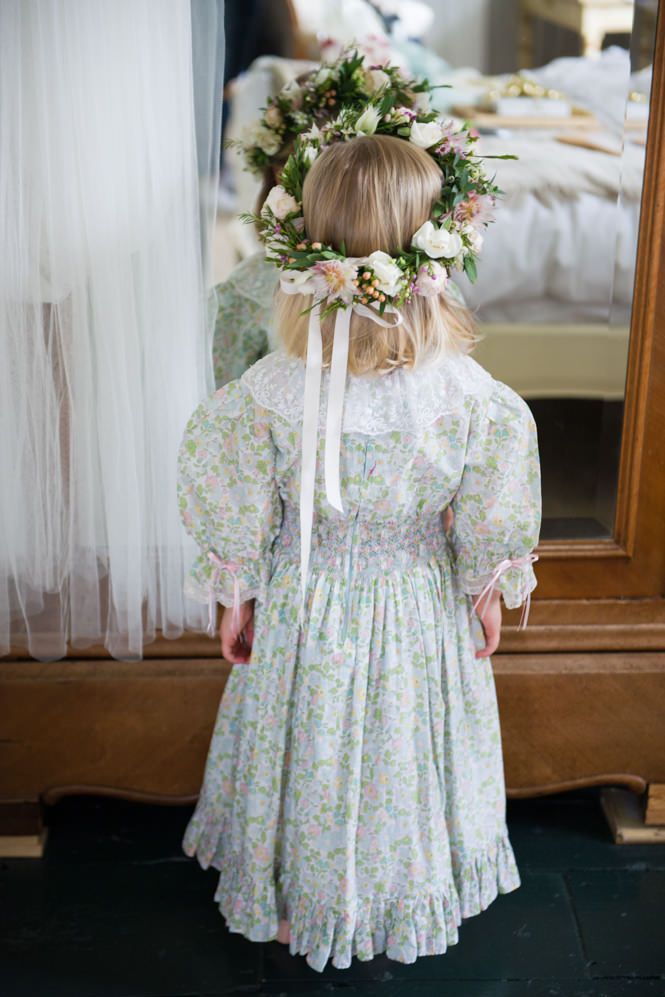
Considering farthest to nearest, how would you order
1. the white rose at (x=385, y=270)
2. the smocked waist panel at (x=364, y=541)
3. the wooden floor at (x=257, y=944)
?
the wooden floor at (x=257, y=944) → the smocked waist panel at (x=364, y=541) → the white rose at (x=385, y=270)

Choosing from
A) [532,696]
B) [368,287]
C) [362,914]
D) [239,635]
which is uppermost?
[368,287]

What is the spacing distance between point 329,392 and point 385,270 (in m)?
0.15

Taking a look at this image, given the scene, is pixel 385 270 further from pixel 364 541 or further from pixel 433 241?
pixel 364 541

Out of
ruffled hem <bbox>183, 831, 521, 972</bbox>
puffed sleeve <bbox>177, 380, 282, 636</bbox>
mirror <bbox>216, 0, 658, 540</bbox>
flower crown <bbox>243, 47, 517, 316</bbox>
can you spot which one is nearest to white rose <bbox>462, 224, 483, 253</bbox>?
flower crown <bbox>243, 47, 517, 316</bbox>

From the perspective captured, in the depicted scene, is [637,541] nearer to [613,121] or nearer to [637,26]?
[613,121]

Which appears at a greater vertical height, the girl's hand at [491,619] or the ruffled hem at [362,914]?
the girl's hand at [491,619]

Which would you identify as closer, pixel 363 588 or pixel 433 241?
pixel 433 241

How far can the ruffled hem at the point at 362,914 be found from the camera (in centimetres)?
134

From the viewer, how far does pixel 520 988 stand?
139cm

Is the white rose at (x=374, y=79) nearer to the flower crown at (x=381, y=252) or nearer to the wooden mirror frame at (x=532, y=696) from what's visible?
the flower crown at (x=381, y=252)

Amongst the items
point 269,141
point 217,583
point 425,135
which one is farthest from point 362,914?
point 269,141

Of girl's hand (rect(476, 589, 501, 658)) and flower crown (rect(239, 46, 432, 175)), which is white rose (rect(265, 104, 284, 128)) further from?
girl's hand (rect(476, 589, 501, 658))

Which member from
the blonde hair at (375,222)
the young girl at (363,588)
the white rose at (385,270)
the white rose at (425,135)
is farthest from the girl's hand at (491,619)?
the white rose at (425,135)

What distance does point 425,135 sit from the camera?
1.13 meters
